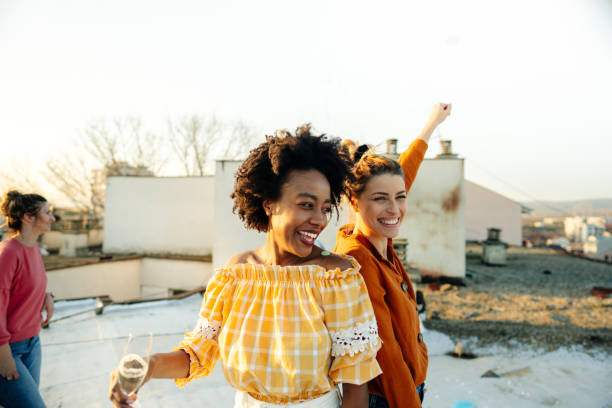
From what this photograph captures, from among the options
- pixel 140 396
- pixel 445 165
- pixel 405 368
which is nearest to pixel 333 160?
pixel 405 368

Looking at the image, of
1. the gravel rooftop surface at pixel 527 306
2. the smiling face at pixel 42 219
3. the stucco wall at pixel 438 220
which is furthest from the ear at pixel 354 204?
the stucco wall at pixel 438 220

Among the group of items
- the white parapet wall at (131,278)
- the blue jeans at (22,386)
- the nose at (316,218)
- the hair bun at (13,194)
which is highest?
the hair bun at (13,194)

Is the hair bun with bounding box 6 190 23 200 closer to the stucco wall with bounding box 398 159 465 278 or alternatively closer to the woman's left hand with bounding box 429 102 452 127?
the woman's left hand with bounding box 429 102 452 127

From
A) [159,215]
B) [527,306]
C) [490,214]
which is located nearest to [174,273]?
[159,215]

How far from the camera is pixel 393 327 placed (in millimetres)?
1477

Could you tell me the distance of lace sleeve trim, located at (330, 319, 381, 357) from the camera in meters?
1.17

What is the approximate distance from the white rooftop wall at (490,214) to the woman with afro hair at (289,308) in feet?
83.9

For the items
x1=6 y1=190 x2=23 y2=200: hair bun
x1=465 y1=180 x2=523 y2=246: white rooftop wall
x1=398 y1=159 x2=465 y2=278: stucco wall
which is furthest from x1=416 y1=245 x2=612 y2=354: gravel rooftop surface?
x1=465 y1=180 x2=523 y2=246: white rooftop wall

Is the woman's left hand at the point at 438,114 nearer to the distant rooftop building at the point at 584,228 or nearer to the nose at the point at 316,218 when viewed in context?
the nose at the point at 316,218

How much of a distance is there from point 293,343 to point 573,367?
15.3ft

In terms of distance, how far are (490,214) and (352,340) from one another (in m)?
26.3

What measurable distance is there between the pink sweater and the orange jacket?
2148 millimetres

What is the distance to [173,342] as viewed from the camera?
512cm

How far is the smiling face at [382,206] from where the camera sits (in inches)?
64.9
